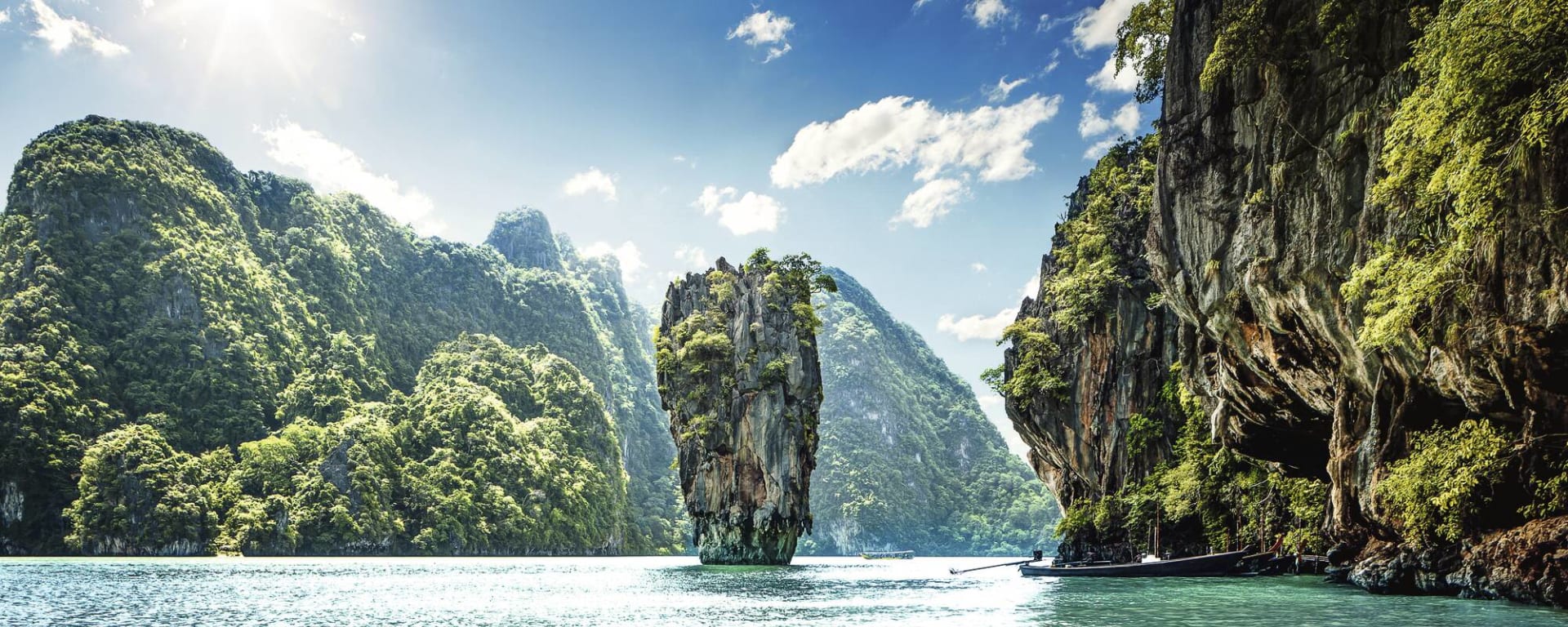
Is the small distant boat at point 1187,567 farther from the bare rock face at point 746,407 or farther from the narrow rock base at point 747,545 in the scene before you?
the narrow rock base at point 747,545

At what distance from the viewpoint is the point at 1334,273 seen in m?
18.8

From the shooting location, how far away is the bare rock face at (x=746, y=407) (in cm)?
5666

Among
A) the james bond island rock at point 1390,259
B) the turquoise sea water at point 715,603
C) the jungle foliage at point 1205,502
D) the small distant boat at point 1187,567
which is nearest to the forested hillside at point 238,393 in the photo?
A: the turquoise sea water at point 715,603

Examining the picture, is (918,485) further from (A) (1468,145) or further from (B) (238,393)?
(A) (1468,145)

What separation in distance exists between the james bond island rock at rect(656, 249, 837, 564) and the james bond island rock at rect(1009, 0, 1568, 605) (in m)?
32.4

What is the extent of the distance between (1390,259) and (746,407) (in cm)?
4299

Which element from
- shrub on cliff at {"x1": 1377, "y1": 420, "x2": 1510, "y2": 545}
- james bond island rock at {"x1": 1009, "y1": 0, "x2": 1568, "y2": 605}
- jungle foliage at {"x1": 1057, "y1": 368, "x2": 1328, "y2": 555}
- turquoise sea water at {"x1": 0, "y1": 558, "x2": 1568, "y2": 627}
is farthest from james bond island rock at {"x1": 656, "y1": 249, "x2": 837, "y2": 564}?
shrub on cliff at {"x1": 1377, "y1": 420, "x2": 1510, "y2": 545}

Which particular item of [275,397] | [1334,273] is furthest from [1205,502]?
[275,397]

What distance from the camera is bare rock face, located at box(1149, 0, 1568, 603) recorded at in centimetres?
1434

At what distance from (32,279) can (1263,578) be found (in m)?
105

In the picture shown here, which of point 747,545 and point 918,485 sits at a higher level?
point 918,485

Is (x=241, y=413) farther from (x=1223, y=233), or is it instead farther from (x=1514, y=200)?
(x=1514, y=200)

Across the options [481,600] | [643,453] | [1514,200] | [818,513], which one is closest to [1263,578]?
[1514,200]

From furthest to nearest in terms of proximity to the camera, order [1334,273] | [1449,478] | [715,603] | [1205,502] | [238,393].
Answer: [238,393], [1205,502], [715,603], [1334,273], [1449,478]
